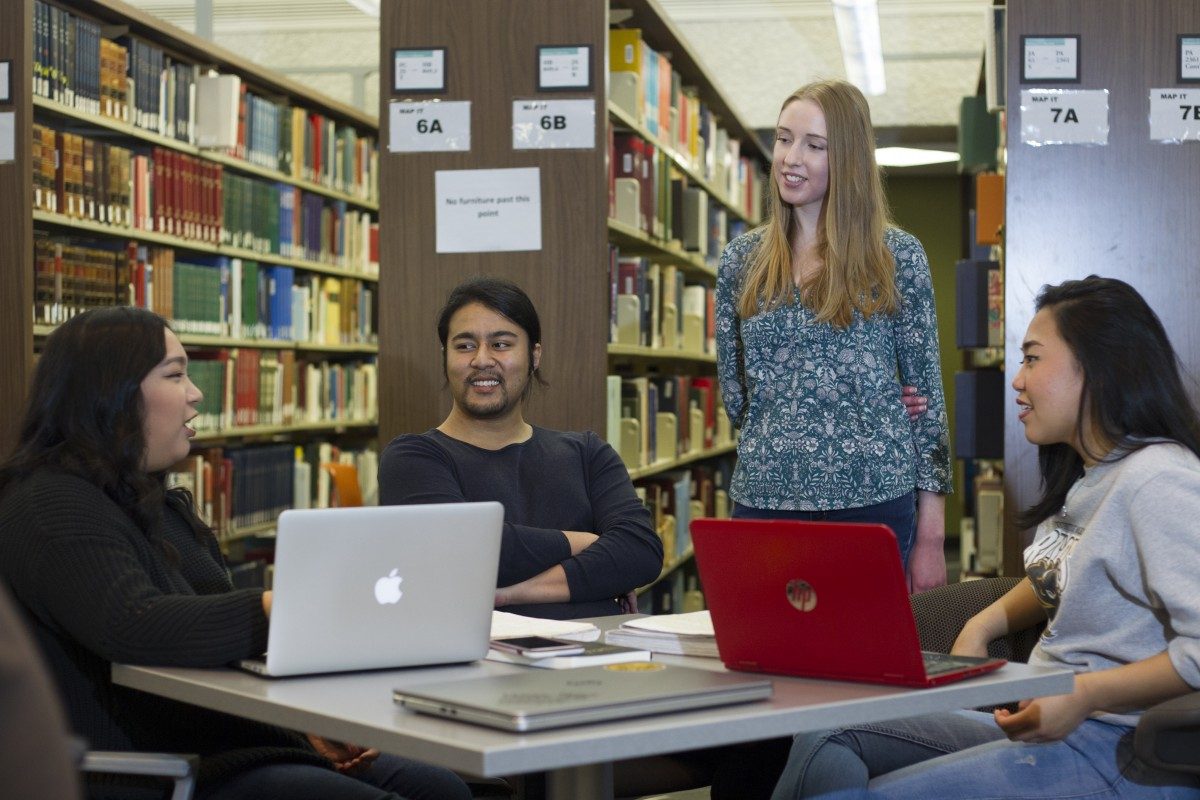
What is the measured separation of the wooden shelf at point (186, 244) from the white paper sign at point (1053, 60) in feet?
9.35

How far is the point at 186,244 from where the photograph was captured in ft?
17.4

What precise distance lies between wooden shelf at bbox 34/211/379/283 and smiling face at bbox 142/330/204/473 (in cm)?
254

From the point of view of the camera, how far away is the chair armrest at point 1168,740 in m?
1.65

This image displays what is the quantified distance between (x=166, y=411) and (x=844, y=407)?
126 cm

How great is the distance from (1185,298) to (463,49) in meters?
1.80

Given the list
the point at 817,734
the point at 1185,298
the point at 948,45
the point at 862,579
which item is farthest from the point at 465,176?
the point at 948,45

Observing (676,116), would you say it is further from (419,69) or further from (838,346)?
(838,346)

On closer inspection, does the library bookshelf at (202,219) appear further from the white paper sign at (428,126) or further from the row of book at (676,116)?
the row of book at (676,116)

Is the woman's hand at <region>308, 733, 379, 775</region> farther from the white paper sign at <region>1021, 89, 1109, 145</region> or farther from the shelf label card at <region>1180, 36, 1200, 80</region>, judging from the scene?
the shelf label card at <region>1180, 36, 1200, 80</region>

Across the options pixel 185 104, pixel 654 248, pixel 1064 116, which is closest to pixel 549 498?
pixel 1064 116

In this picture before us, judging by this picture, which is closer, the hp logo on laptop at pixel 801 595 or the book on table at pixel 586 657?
the hp logo on laptop at pixel 801 595

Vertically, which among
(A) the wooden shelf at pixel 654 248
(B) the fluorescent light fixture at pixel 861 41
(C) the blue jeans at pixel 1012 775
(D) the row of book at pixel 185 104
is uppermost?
(B) the fluorescent light fixture at pixel 861 41

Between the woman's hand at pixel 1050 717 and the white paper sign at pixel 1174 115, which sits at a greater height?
the white paper sign at pixel 1174 115

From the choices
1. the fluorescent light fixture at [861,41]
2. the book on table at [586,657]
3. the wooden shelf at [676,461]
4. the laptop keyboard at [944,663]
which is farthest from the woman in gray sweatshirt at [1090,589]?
the fluorescent light fixture at [861,41]
